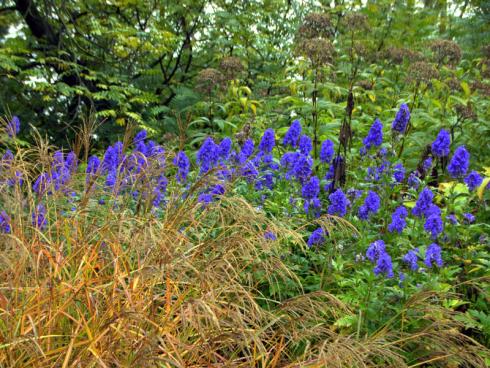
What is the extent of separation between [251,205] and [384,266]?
2.90 feet

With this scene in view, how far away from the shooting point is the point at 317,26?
15.9ft

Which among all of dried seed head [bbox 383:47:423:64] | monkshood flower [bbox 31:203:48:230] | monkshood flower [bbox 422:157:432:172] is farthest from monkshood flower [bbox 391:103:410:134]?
monkshood flower [bbox 31:203:48:230]

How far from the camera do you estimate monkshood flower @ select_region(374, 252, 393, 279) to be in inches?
107

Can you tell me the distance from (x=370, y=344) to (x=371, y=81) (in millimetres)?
4750

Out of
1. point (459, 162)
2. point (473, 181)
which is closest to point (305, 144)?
point (459, 162)

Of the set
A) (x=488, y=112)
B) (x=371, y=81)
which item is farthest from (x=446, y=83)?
(x=371, y=81)

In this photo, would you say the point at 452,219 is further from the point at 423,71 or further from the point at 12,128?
the point at 12,128

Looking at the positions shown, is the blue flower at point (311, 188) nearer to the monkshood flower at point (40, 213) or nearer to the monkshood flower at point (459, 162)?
the monkshood flower at point (459, 162)

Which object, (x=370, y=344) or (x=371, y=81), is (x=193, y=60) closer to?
(x=371, y=81)

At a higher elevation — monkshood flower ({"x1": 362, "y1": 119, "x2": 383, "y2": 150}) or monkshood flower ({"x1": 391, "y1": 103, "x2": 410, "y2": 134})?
monkshood flower ({"x1": 391, "y1": 103, "x2": 410, "y2": 134})

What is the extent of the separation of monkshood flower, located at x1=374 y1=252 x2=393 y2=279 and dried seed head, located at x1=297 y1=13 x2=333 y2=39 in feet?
8.63

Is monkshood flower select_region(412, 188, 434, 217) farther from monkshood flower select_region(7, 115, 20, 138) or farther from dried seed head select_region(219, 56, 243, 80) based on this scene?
dried seed head select_region(219, 56, 243, 80)

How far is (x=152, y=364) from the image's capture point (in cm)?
189

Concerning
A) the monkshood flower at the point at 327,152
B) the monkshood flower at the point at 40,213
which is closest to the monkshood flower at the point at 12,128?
the monkshood flower at the point at 40,213
